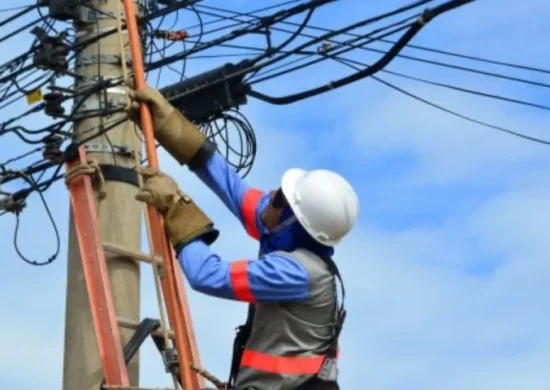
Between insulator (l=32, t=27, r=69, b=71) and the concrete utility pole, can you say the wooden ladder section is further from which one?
insulator (l=32, t=27, r=69, b=71)

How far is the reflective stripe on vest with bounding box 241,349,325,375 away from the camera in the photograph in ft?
20.6

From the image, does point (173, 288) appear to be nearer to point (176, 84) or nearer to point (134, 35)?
point (134, 35)

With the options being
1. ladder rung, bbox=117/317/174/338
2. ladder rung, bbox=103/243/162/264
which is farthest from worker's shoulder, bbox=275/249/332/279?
ladder rung, bbox=103/243/162/264

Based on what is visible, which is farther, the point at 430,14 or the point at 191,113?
the point at 191,113

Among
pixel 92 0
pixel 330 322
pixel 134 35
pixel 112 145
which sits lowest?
pixel 330 322

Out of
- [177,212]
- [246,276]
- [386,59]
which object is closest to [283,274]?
[246,276]

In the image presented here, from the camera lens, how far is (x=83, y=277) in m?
9.07

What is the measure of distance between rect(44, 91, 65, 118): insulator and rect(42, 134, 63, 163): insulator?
17cm

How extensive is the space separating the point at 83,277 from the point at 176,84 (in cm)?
149

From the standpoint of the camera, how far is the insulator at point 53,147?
9.80m

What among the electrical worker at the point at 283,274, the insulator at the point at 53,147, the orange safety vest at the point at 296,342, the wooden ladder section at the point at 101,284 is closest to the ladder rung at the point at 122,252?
the wooden ladder section at the point at 101,284

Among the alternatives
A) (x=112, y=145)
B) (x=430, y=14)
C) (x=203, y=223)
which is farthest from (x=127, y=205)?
(x=203, y=223)

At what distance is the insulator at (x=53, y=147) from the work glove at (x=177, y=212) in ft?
11.4

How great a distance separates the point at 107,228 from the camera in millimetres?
9133
